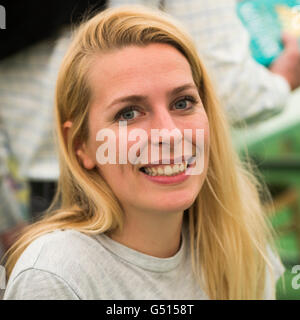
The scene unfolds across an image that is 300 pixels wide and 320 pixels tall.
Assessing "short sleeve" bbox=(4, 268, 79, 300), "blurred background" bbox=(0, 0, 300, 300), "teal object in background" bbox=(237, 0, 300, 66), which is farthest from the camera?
"teal object in background" bbox=(237, 0, 300, 66)

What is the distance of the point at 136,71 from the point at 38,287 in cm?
39

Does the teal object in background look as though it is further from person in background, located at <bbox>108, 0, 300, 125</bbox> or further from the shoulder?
the shoulder

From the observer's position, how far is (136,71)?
0.78 m

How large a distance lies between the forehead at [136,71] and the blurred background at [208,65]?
0.92 feet

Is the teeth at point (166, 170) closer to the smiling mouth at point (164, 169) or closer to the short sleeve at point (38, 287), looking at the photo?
the smiling mouth at point (164, 169)

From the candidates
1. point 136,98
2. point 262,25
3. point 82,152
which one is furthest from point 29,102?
point 262,25

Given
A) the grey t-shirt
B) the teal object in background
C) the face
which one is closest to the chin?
Answer: the face

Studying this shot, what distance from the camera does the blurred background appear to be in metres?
1.10

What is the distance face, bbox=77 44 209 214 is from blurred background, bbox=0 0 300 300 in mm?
289

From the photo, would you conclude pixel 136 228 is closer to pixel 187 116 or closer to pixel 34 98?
pixel 187 116

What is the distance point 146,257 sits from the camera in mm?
880

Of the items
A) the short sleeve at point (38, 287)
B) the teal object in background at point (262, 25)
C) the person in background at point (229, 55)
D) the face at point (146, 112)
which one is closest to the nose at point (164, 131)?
the face at point (146, 112)

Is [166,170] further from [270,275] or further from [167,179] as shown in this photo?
[270,275]

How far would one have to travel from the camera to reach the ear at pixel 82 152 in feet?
2.86
